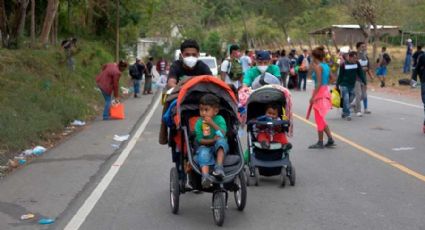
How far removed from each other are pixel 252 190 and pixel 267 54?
2521mm

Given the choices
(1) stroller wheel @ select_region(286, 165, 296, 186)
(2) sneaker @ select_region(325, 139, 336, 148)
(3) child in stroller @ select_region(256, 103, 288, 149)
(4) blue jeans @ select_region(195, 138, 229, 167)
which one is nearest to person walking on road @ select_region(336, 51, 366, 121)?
(2) sneaker @ select_region(325, 139, 336, 148)

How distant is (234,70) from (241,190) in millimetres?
9540

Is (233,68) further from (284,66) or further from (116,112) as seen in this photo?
(284,66)

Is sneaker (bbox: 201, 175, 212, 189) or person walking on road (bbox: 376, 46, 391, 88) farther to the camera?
person walking on road (bbox: 376, 46, 391, 88)

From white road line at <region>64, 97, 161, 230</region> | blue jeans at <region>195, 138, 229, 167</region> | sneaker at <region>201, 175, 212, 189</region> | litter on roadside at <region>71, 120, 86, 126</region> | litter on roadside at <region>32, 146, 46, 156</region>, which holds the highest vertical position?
blue jeans at <region>195, 138, 229, 167</region>

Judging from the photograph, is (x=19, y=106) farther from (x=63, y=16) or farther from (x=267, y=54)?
(x=63, y=16)

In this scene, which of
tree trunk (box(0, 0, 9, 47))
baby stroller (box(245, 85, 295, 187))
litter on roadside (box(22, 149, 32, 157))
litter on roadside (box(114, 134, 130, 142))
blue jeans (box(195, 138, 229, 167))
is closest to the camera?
blue jeans (box(195, 138, 229, 167))

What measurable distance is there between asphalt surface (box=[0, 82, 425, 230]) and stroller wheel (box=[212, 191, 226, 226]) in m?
0.10

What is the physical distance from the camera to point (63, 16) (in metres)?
37.6

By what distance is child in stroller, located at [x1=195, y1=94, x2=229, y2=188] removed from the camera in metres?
7.32

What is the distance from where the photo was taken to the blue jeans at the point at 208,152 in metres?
7.29

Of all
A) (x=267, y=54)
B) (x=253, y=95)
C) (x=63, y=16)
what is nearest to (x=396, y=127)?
(x=267, y=54)

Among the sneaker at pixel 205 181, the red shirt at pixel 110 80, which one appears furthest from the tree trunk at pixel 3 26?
the sneaker at pixel 205 181

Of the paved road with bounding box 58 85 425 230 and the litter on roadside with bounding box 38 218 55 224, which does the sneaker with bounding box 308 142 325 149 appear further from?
the litter on roadside with bounding box 38 218 55 224
